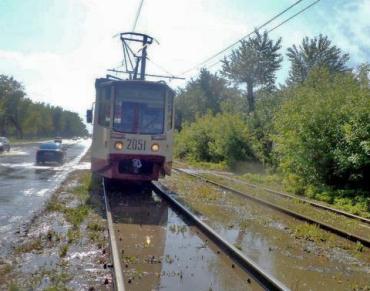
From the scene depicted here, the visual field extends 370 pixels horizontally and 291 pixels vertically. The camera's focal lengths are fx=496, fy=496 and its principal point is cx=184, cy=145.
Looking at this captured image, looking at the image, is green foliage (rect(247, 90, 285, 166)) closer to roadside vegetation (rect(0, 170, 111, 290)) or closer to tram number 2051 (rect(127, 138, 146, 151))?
tram number 2051 (rect(127, 138, 146, 151))

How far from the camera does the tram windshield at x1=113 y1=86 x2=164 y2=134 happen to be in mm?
15336

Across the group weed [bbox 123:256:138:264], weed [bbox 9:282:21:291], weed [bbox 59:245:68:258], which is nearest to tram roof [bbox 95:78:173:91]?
weed [bbox 59:245:68:258]

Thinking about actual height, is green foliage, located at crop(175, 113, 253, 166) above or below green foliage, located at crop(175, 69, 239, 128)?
below

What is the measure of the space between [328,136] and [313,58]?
172ft

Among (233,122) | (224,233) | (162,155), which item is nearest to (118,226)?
(224,233)

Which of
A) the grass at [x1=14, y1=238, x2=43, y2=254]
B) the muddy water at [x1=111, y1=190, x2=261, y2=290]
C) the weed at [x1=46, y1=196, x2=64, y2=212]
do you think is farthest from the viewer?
the weed at [x1=46, y1=196, x2=64, y2=212]

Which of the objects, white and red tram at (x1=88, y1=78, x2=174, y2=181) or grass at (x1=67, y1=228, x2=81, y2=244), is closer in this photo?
grass at (x1=67, y1=228, x2=81, y2=244)

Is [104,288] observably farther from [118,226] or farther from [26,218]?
[26,218]

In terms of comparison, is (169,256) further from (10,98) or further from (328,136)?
(10,98)

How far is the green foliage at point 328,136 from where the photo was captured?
18.2 m

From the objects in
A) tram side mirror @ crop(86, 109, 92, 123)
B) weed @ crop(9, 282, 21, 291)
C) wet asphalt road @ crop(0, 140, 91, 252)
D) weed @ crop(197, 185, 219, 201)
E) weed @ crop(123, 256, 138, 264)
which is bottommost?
wet asphalt road @ crop(0, 140, 91, 252)

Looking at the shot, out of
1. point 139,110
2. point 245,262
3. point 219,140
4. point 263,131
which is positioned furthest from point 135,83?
point 219,140

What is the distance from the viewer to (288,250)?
9492 mm

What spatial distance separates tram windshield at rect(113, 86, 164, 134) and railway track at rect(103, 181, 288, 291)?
3.10 m
